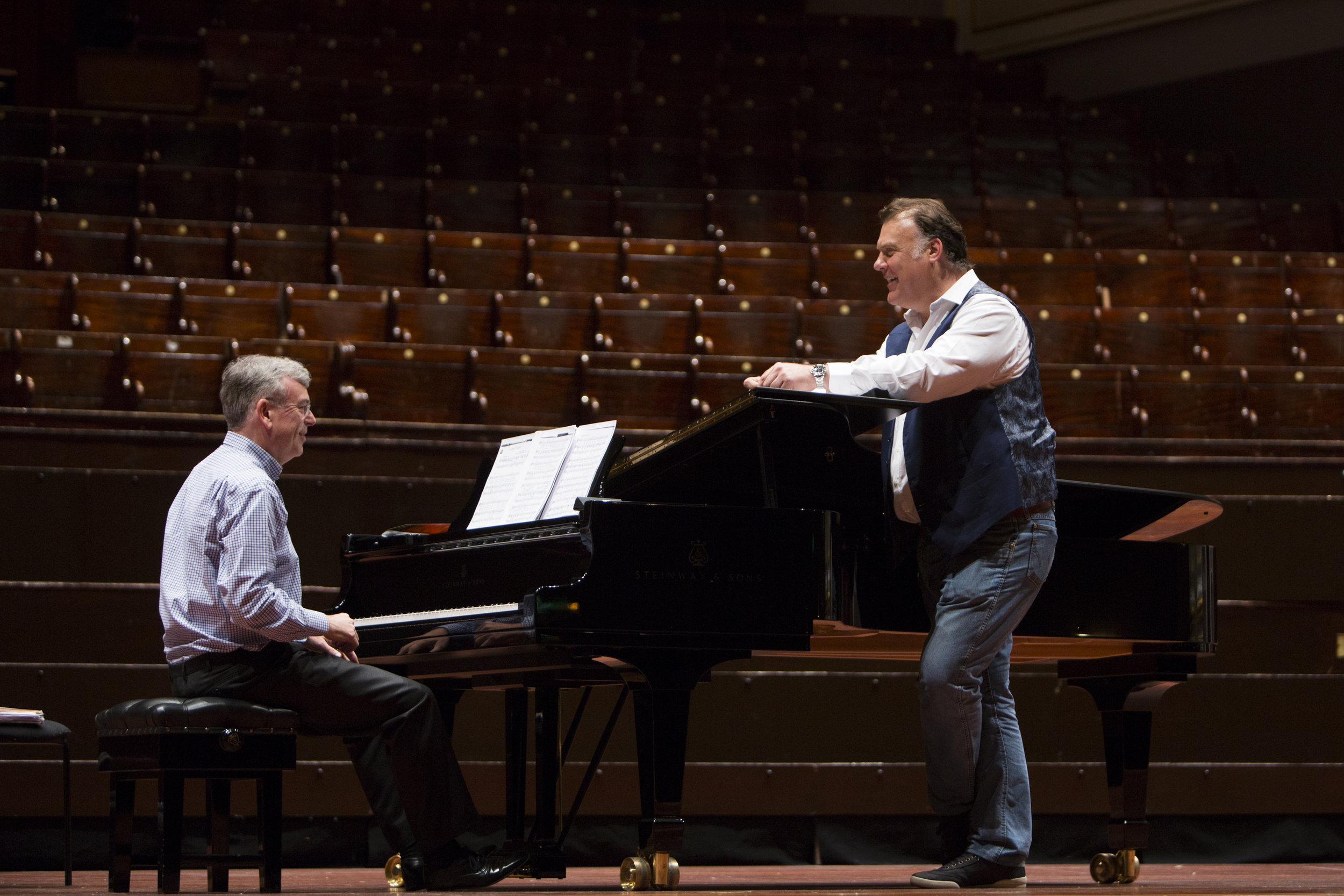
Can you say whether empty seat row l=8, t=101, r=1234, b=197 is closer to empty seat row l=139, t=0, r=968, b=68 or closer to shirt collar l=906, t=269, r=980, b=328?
empty seat row l=139, t=0, r=968, b=68

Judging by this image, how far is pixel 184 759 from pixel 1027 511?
3.66ft

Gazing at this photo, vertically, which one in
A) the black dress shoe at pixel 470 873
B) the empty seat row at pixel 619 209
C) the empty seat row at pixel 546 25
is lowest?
the black dress shoe at pixel 470 873

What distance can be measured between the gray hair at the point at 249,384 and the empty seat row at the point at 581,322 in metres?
1.69

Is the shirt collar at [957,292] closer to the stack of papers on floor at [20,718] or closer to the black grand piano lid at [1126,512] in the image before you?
the black grand piano lid at [1126,512]

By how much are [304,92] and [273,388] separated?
11.3 ft

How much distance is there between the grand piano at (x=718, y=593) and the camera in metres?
1.76

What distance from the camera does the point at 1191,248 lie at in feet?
15.4

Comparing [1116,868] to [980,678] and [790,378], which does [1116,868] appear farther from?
[790,378]

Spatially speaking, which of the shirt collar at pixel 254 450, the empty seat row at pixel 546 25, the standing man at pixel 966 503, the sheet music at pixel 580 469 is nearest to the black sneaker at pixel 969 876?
the standing man at pixel 966 503

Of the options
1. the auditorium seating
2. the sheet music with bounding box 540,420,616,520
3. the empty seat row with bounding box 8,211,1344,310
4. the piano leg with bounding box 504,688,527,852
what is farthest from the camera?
the empty seat row with bounding box 8,211,1344,310

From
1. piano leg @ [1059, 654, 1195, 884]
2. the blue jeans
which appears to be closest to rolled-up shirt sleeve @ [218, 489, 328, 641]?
the blue jeans

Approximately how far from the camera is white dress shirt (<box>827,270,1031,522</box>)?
70.6 inches

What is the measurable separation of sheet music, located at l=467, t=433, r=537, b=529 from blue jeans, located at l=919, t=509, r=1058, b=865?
1.85ft

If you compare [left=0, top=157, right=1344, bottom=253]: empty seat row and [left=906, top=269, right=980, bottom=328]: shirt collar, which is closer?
[left=906, top=269, right=980, bottom=328]: shirt collar
